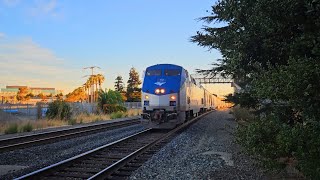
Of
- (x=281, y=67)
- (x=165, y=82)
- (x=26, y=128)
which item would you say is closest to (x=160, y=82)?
(x=165, y=82)

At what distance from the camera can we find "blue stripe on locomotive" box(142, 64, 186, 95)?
800 inches

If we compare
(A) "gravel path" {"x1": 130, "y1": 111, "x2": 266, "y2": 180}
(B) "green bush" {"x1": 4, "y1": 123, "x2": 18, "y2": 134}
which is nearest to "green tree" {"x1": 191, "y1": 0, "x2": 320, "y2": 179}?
(A) "gravel path" {"x1": 130, "y1": 111, "x2": 266, "y2": 180}

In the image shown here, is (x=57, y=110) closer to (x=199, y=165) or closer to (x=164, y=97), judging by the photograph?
(x=164, y=97)

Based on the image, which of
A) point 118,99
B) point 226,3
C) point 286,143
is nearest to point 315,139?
point 286,143

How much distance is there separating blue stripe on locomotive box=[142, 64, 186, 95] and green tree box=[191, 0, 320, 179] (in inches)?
413

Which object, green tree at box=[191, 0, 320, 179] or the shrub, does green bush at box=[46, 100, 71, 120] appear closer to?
the shrub

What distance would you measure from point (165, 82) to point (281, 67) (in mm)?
14203

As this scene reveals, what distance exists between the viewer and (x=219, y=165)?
33.1 feet

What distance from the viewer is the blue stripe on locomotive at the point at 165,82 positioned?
20.3 m

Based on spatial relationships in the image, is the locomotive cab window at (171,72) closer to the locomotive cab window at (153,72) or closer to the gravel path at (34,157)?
the locomotive cab window at (153,72)

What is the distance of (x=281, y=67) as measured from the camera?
6.42 metres

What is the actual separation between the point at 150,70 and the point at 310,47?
1502 centimetres

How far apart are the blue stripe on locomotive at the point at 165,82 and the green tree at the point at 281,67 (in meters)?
10.5

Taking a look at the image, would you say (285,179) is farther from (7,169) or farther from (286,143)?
(7,169)
